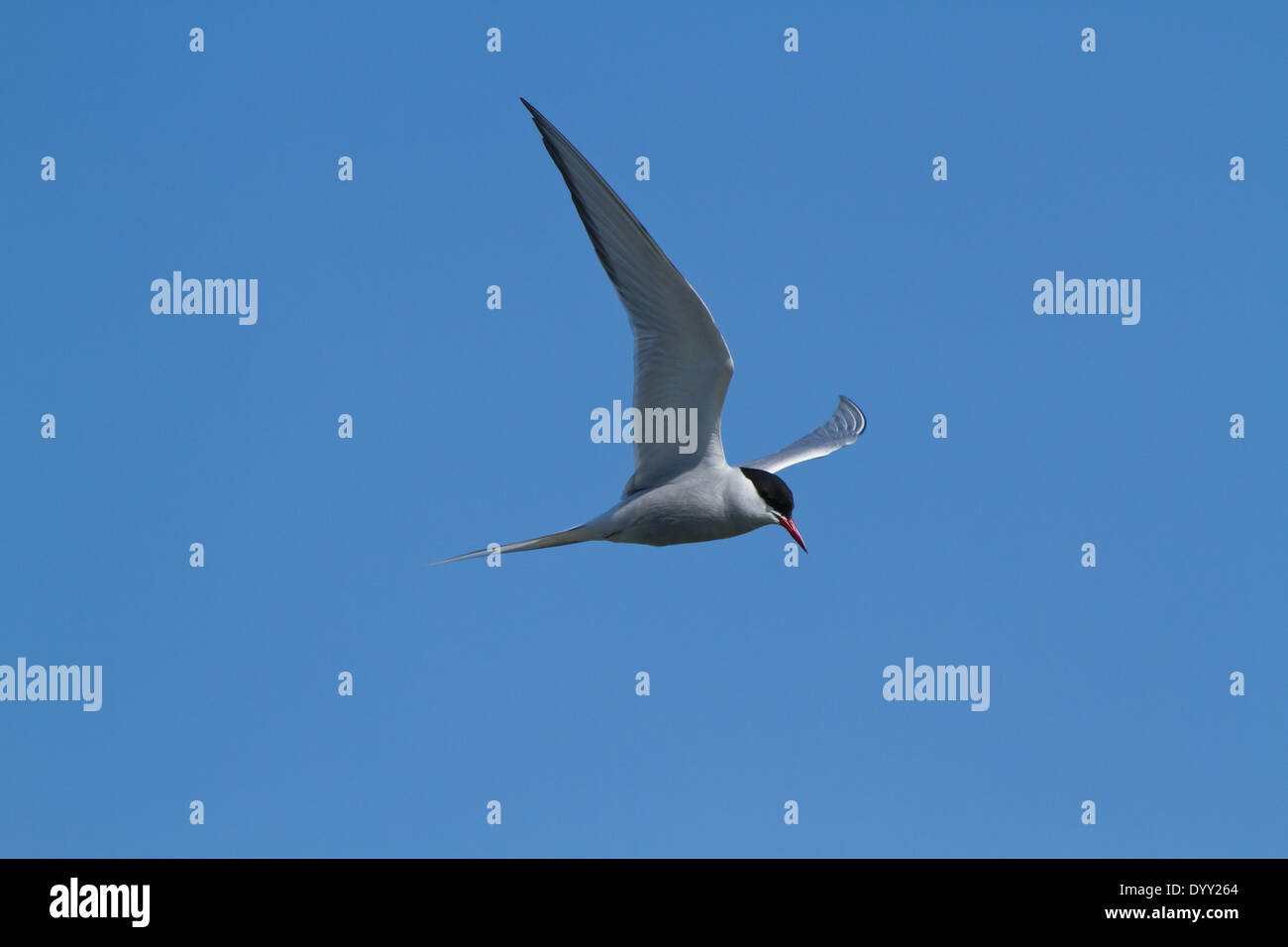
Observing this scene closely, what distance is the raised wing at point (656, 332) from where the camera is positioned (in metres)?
7.31

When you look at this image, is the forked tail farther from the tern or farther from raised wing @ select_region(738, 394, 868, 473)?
raised wing @ select_region(738, 394, 868, 473)

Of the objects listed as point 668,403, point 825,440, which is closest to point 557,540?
point 668,403

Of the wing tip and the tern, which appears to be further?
the wing tip

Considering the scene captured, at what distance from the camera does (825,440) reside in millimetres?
12086

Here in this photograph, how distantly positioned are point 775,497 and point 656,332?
1.65 metres

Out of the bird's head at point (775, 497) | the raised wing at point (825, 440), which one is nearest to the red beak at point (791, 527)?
the bird's head at point (775, 497)

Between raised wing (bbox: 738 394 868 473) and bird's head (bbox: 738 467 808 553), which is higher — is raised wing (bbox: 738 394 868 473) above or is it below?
above

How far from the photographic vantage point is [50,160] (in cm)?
1427

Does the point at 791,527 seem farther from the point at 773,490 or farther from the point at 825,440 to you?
the point at 825,440

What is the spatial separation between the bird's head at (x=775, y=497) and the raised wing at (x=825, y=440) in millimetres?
1605

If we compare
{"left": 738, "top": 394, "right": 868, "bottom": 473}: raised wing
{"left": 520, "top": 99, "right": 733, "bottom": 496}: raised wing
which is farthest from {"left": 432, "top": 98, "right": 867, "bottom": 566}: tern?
{"left": 738, "top": 394, "right": 868, "bottom": 473}: raised wing

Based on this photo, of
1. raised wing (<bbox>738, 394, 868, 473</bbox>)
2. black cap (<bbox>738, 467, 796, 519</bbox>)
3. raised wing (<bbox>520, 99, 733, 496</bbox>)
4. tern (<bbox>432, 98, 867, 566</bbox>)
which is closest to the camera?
raised wing (<bbox>520, 99, 733, 496</bbox>)

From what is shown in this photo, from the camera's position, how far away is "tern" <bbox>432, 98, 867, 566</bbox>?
7.56 meters

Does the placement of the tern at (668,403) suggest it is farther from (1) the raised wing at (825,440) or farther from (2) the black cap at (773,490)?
(1) the raised wing at (825,440)
